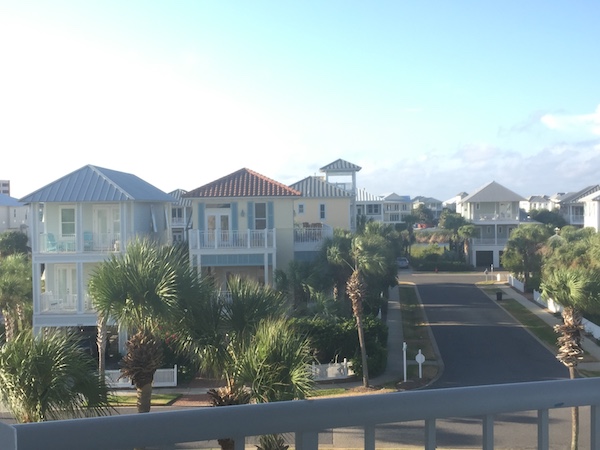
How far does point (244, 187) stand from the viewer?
105 ft

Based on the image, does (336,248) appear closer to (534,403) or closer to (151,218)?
(151,218)

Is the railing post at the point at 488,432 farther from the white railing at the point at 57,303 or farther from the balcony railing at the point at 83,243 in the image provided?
the white railing at the point at 57,303

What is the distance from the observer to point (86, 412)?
849 centimetres

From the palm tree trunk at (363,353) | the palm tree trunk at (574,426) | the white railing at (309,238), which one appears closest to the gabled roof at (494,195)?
the white railing at (309,238)

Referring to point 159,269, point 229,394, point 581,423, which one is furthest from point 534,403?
point 159,269

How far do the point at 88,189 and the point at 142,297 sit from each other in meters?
16.5

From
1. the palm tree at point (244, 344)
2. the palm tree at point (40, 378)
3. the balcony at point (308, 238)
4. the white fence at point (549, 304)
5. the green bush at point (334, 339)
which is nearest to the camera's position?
the palm tree at point (40, 378)

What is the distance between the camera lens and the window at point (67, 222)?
27.3 m

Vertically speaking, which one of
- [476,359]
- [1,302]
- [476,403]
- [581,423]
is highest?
[476,403]

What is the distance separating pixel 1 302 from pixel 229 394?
1826 centimetres

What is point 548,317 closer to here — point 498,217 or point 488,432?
point 498,217

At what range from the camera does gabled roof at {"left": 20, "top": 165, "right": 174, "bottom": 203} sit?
26.3 m

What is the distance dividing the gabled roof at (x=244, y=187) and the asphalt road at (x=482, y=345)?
994cm

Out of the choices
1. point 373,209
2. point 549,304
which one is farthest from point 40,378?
point 373,209
